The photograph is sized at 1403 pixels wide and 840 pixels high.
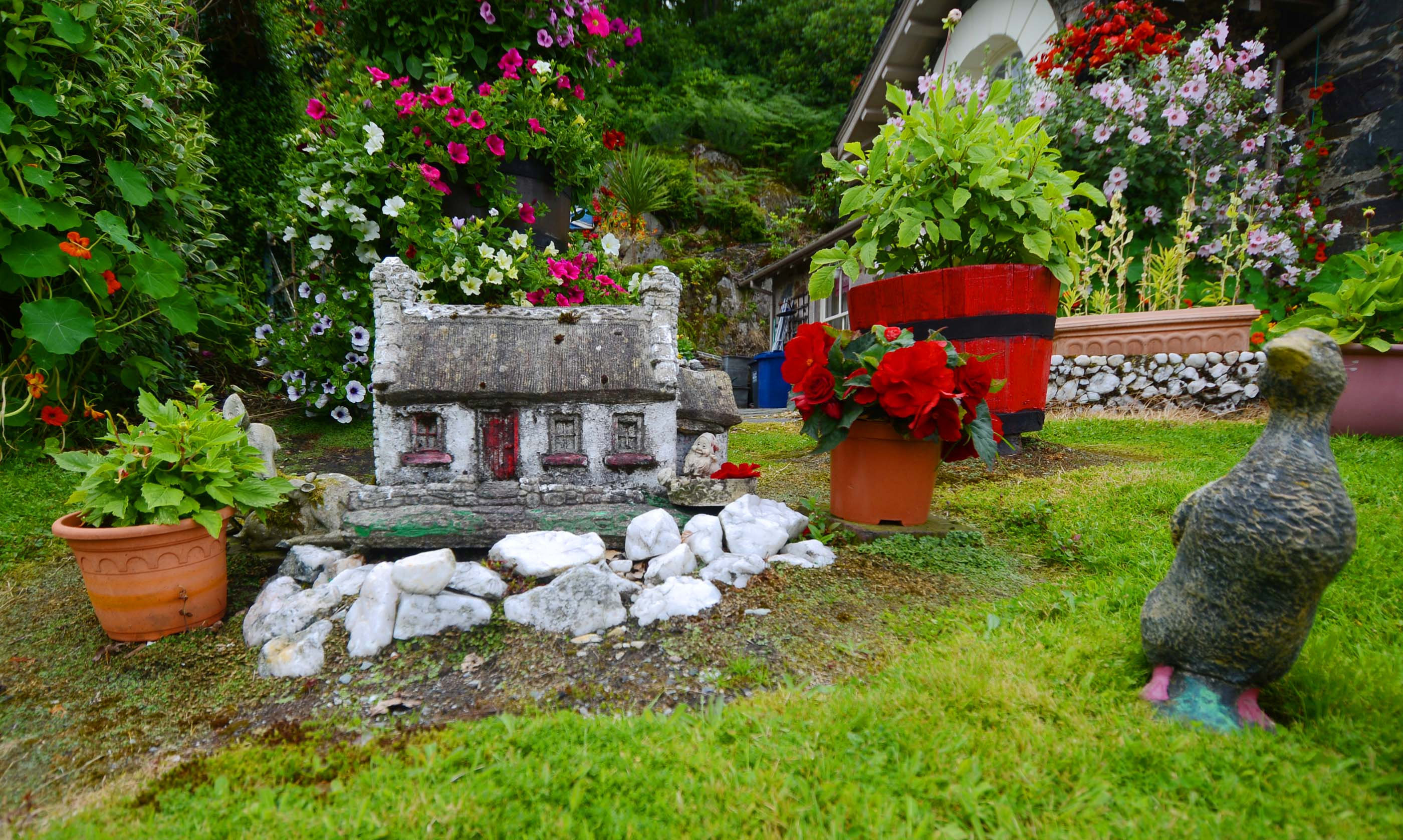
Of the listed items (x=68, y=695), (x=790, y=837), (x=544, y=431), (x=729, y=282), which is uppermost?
(x=729, y=282)

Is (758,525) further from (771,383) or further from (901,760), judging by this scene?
(771,383)

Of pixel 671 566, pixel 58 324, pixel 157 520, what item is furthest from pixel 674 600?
pixel 58 324

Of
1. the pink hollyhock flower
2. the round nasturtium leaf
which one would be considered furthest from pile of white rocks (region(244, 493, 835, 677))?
the pink hollyhock flower

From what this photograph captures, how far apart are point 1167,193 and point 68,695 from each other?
28.5ft

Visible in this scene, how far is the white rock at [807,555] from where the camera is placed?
244cm

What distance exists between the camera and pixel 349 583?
7.33 feet

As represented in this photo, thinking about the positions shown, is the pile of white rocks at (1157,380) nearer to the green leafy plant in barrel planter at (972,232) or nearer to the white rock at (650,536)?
the green leafy plant in barrel planter at (972,232)

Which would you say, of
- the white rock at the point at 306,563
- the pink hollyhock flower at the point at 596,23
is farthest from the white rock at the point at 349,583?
the pink hollyhock flower at the point at 596,23

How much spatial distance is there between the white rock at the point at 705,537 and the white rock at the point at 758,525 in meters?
0.05

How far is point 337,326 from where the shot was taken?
439 cm

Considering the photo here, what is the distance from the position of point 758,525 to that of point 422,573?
124 cm

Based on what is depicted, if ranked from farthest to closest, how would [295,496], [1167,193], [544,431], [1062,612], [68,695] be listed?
[1167,193] → [544,431] → [295,496] → [1062,612] → [68,695]

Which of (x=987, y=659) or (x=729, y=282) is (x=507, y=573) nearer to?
(x=987, y=659)

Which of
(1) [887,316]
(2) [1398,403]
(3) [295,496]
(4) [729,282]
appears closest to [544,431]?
(3) [295,496]
